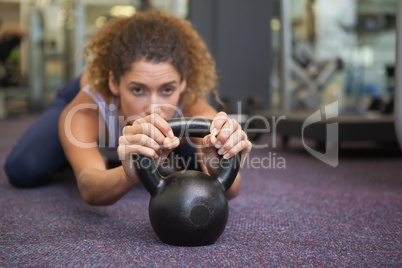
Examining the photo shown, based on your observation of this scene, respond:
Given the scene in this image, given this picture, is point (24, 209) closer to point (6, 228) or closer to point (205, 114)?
point (6, 228)

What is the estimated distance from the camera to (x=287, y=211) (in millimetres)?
1474

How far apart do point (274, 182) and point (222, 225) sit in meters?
0.99

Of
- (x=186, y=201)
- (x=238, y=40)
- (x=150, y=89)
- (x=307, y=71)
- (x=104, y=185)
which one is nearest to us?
(x=186, y=201)

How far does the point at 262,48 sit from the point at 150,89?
2.79 m

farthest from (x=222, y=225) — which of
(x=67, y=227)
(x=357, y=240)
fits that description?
(x=67, y=227)

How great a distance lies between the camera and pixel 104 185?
1218 millimetres

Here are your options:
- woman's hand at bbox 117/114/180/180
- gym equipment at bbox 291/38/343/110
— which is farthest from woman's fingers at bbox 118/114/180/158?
gym equipment at bbox 291/38/343/110

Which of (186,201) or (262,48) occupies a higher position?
(262,48)

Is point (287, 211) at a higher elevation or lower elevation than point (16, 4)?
lower

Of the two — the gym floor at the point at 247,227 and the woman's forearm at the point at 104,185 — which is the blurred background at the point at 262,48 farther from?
the woman's forearm at the point at 104,185

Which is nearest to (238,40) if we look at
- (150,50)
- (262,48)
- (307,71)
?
(262,48)

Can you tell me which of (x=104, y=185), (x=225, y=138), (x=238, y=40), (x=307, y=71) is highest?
(x=238, y=40)

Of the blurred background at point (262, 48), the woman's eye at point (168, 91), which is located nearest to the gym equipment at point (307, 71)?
the blurred background at point (262, 48)

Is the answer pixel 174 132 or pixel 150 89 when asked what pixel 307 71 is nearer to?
pixel 150 89
